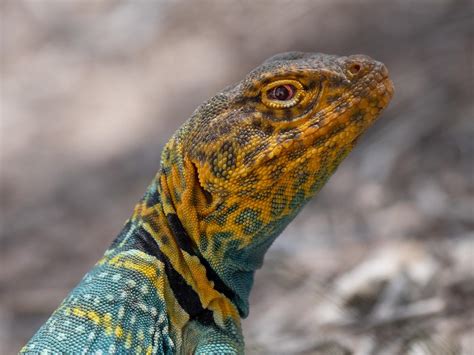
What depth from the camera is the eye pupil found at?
381cm

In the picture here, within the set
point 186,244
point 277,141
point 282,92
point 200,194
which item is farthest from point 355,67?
point 186,244

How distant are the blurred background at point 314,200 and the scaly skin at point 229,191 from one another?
50.6 inches

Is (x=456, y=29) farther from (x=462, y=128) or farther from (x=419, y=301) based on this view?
(x=419, y=301)

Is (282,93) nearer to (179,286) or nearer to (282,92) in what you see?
(282,92)

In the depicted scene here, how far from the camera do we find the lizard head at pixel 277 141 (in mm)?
3787

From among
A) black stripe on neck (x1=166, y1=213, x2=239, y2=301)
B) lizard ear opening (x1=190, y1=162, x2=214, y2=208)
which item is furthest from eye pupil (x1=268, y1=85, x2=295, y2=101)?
black stripe on neck (x1=166, y1=213, x2=239, y2=301)

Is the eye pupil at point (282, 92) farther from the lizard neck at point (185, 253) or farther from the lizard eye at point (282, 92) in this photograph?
the lizard neck at point (185, 253)

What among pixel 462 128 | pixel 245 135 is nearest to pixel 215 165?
pixel 245 135

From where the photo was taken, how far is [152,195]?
4098 mm

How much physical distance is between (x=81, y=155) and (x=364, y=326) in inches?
240

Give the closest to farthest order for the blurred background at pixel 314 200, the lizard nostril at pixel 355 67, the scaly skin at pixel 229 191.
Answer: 1. the scaly skin at pixel 229 191
2. the lizard nostril at pixel 355 67
3. the blurred background at pixel 314 200


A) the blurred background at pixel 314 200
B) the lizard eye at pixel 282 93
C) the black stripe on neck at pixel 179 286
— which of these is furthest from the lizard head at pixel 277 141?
the blurred background at pixel 314 200

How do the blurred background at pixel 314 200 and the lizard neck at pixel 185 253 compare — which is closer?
the lizard neck at pixel 185 253

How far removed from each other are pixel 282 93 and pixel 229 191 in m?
0.52
